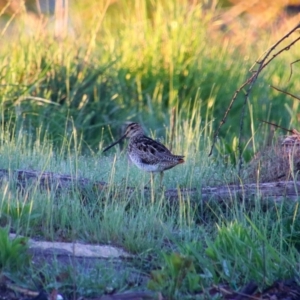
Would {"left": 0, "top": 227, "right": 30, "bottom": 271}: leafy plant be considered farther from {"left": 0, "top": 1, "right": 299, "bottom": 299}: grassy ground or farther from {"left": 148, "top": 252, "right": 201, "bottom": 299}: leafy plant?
{"left": 148, "top": 252, "right": 201, "bottom": 299}: leafy plant

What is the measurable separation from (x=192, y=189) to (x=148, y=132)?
4827mm

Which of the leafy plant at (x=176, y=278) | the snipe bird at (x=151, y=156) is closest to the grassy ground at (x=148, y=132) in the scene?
the leafy plant at (x=176, y=278)

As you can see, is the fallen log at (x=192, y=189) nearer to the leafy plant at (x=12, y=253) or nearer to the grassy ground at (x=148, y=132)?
the grassy ground at (x=148, y=132)

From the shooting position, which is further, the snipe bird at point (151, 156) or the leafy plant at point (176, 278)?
the snipe bird at point (151, 156)

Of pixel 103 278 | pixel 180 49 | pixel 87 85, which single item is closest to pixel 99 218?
pixel 103 278

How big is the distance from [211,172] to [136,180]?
739mm

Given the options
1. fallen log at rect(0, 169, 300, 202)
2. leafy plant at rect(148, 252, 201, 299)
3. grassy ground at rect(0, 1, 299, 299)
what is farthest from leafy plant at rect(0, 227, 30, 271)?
fallen log at rect(0, 169, 300, 202)

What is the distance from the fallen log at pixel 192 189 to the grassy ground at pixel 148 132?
0.30ft

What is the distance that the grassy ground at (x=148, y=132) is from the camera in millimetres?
5652

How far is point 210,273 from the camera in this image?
5.48m

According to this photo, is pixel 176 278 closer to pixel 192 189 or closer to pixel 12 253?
pixel 12 253

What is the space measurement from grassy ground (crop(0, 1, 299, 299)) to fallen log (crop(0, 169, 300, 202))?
0.09 m

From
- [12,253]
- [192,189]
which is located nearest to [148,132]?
[192,189]

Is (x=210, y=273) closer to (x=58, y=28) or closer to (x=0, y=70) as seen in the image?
(x=0, y=70)
